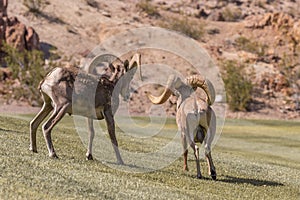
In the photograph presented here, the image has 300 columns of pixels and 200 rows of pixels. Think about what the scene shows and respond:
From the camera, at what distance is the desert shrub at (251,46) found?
76.7 m

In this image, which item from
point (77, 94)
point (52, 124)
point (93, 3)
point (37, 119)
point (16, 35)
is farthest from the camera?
point (93, 3)

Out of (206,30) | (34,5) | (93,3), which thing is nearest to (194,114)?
(34,5)

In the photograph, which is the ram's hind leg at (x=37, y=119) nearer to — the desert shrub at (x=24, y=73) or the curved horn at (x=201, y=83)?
the curved horn at (x=201, y=83)

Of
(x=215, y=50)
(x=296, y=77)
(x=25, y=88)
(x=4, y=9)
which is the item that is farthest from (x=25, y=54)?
(x=296, y=77)

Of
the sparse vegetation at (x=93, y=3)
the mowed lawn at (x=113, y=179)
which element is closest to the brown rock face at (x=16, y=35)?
the sparse vegetation at (x=93, y=3)

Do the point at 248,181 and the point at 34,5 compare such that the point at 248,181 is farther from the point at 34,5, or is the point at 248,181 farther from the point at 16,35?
the point at 34,5

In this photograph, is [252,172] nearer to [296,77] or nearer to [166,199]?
[166,199]

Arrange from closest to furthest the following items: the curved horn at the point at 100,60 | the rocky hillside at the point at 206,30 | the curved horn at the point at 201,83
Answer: the curved horn at the point at 201,83
the curved horn at the point at 100,60
the rocky hillside at the point at 206,30

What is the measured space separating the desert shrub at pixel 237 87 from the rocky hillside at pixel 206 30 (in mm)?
1042

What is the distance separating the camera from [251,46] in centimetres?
7719

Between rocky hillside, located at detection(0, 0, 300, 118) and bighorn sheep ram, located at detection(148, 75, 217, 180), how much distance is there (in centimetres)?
4150

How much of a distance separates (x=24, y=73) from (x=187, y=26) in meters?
34.4

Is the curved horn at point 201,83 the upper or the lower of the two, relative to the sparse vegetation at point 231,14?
lower

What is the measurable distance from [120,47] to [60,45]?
23.8ft
